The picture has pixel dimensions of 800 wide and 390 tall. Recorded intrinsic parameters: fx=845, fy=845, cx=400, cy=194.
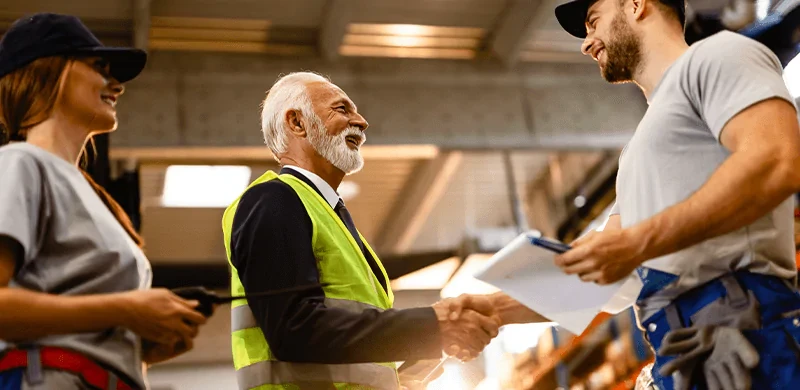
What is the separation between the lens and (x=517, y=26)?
7.92 meters

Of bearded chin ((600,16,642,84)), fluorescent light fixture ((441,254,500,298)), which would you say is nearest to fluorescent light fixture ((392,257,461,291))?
fluorescent light fixture ((441,254,500,298))

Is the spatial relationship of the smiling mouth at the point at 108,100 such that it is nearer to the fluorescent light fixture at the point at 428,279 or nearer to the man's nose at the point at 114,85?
the man's nose at the point at 114,85

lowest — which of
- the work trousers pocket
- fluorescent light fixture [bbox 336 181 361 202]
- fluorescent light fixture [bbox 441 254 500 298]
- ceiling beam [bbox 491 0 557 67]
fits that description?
the work trousers pocket

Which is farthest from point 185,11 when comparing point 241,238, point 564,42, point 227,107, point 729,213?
point 729,213

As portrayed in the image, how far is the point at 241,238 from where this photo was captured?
256cm

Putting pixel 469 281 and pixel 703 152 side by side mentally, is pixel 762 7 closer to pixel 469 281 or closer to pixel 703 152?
pixel 703 152

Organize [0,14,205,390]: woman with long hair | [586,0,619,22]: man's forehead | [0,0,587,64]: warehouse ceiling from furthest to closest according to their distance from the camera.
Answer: [0,0,587,64]: warehouse ceiling < [586,0,619,22]: man's forehead < [0,14,205,390]: woman with long hair

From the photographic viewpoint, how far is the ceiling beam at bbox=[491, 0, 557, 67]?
7742 mm

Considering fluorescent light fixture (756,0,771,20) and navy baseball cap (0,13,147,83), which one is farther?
fluorescent light fixture (756,0,771,20)

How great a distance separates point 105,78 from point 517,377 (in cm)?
1022

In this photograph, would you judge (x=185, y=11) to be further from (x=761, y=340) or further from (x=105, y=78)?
(x=761, y=340)

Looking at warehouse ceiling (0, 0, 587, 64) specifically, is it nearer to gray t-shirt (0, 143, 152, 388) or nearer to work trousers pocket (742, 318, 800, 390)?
gray t-shirt (0, 143, 152, 388)

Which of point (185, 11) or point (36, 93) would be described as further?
point (185, 11)

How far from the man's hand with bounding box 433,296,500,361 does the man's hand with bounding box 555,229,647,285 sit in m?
0.60
